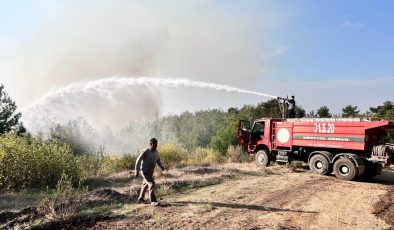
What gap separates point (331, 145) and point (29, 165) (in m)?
11.7

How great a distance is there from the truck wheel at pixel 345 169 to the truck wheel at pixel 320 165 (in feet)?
1.81

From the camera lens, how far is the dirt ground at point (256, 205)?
863 centimetres

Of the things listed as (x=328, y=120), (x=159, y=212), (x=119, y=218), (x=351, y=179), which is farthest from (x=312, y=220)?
(x=328, y=120)

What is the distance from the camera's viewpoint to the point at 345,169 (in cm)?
1625

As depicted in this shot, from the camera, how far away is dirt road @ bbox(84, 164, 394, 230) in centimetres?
857

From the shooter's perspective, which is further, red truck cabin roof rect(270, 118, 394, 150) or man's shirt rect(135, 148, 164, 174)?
red truck cabin roof rect(270, 118, 394, 150)

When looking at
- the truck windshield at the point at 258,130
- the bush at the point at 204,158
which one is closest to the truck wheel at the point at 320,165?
the truck windshield at the point at 258,130

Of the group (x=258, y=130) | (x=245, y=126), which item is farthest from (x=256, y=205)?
(x=245, y=126)

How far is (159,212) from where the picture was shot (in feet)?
31.1

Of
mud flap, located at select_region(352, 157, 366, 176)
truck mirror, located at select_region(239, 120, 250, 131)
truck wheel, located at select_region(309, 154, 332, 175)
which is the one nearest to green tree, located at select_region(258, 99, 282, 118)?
truck mirror, located at select_region(239, 120, 250, 131)

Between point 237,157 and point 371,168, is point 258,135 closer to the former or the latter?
point 237,157

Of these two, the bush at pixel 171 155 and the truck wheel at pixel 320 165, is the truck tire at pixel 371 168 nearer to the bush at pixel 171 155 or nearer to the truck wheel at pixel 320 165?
the truck wheel at pixel 320 165

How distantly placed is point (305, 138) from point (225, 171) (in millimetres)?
4044

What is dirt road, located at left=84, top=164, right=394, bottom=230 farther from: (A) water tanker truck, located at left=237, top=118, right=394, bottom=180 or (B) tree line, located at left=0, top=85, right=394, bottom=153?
(B) tree line, located at left=0, top=85, right=394, bottom=153
